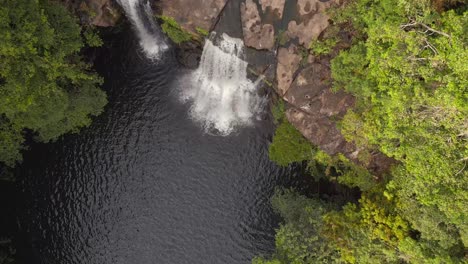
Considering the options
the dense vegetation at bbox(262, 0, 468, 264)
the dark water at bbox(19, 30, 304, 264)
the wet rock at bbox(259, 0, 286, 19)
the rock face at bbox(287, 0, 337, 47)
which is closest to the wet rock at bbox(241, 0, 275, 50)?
the wet rock at bbox(259, 0, 286, 19)

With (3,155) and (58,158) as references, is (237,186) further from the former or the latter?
(3,155)

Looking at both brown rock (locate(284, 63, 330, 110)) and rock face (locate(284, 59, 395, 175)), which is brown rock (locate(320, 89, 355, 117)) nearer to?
rock face (locate(284, 59, 395, 175))

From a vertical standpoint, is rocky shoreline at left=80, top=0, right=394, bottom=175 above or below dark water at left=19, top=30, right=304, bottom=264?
above

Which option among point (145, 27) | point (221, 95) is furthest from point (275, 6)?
point (145, 27)

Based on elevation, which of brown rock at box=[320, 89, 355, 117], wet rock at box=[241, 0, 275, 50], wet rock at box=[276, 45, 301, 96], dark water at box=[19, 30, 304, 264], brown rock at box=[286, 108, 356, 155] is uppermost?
wet rock at box=[241, 0, 275, 50]

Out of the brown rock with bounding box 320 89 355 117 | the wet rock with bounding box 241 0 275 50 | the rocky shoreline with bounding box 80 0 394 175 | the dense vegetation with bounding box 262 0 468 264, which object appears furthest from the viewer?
the wet rock with bounding box 241 0 275 50

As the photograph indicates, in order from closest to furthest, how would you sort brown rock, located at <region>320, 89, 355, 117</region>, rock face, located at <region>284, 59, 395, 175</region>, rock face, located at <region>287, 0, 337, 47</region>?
1. rock face, located at <region>287, 0, 337, 47</region>
2. brown rock, located at <region>320, 89, 355, 117</region>
3. rock face, located at <region>284, 59, 395, 175</region>

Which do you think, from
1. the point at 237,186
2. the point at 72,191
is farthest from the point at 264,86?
the point at 72,191
